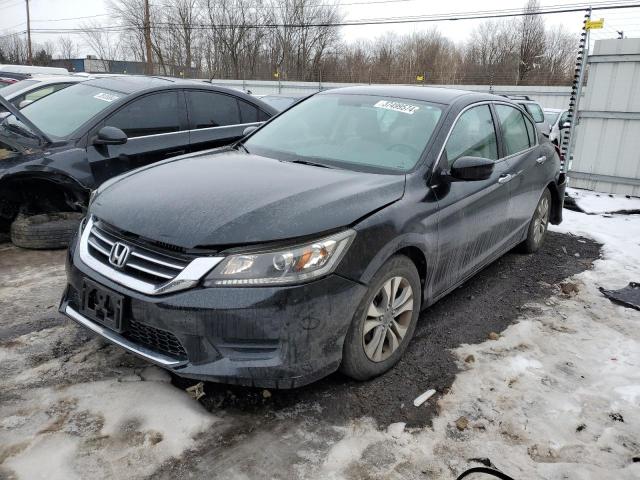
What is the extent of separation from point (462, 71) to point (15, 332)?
146 feet

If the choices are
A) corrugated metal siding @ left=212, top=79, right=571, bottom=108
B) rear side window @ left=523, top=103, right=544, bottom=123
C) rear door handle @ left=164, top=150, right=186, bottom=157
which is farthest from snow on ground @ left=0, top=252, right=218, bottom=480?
corrugated metal siding @ left=212, top=79, right=571, bottom=108

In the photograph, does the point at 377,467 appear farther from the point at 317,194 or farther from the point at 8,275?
the point at 8,275

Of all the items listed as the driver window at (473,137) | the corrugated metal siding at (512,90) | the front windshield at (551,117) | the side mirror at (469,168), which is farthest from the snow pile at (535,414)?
the corrugated metal siding at (512,90)

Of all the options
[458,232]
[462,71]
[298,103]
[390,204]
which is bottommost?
[458,232]

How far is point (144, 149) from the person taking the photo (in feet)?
16.9

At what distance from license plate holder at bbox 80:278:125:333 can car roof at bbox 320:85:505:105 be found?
8.16 ft

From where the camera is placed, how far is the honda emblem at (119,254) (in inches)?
99.7

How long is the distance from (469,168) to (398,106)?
2.55 ft

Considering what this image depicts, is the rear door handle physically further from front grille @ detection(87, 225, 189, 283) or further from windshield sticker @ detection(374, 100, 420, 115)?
front grille @ detection(87, 225, 189, 283)

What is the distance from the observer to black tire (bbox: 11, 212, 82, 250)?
4797 mm

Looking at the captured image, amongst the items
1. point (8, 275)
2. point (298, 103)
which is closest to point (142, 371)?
point (8, 275)

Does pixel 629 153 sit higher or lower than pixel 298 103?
lower

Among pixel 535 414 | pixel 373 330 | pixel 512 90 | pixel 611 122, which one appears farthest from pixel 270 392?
pixel 512 90

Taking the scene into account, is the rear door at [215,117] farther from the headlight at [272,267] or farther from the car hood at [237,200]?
the headlight at [272,267]
